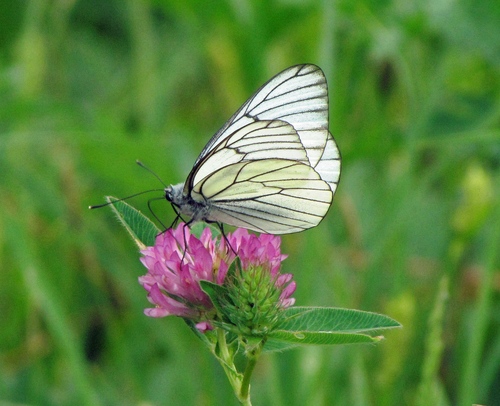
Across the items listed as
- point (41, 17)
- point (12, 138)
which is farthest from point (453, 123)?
point (41, 17)

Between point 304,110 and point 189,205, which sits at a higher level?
point 304,110

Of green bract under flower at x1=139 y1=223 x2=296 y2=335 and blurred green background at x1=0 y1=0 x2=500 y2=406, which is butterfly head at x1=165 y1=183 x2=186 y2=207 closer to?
green bract under flower at x1=139 y1=223 x2=296 y2=335

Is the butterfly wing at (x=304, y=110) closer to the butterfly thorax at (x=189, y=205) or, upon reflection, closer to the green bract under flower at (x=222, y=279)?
the butterfly thorax at (x=189, y=205)

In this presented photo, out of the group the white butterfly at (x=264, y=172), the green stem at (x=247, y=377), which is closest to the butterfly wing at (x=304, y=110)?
the white butterfly at (x=264, y=172)

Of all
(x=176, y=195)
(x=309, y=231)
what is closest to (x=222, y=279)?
(x=176, y=195)

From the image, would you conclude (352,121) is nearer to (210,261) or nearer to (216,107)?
(216,107)

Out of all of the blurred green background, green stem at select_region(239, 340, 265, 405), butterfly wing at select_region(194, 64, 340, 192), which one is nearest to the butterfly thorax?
butterfly wing at select_region(194, 64, 340, 192)

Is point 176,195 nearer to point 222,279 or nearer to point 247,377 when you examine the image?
point 222,279
